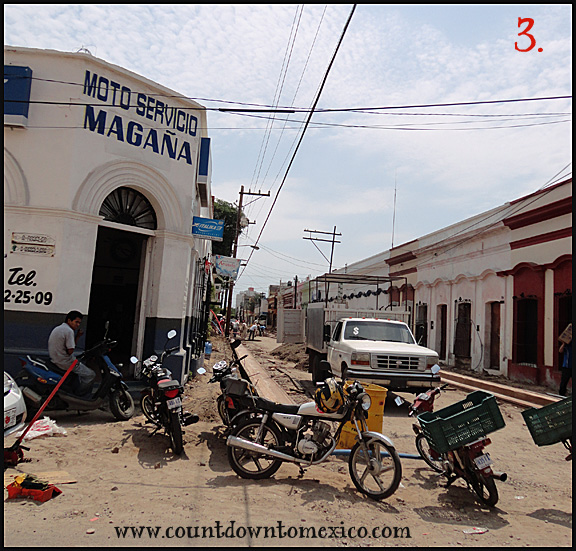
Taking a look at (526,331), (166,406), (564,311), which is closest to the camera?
(166,406)

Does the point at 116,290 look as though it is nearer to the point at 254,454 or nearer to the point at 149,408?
the point at 149,408

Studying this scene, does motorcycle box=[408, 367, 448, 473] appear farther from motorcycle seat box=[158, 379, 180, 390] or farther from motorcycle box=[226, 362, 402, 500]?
motorcycle seat box=[158, 379, 180, 390]

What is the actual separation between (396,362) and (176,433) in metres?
5.48

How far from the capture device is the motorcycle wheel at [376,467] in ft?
16.3

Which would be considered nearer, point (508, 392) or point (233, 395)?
point (233, 395)

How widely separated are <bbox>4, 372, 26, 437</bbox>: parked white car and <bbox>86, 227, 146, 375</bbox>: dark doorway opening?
784 cm

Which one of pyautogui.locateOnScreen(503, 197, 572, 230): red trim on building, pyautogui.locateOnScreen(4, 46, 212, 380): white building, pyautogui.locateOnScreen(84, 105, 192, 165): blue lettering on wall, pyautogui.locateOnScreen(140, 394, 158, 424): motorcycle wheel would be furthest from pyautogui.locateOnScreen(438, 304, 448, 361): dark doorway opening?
pyautogui.locateOnScreen(140, 394, 158, 424): motorcycle wheel

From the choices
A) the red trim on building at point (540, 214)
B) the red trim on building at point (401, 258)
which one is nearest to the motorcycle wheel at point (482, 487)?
the red trim on building at point (540, 214)

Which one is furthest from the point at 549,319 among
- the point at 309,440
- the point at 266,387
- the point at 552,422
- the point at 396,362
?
the point at 309,440

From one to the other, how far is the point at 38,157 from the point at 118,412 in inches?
184

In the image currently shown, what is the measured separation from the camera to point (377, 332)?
1181 centimetres

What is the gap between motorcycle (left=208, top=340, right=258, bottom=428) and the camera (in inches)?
239

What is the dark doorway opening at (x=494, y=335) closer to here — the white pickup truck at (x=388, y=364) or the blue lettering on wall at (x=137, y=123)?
the white pickup truck at (x=388, y=364)

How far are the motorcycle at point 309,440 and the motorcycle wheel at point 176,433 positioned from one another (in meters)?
1.01
